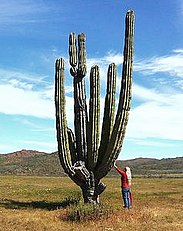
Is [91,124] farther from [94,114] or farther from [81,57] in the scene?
[81,57]

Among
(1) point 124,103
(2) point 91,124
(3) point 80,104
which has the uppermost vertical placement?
(3) point 80,104

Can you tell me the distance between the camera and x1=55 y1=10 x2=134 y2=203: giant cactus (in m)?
16.8

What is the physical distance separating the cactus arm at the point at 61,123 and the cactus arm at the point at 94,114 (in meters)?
0.97

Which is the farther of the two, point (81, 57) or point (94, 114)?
point (81, 57)

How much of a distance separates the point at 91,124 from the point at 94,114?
0.42m

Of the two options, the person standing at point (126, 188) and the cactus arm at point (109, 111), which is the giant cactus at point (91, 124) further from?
the person standing at point (126, 188)

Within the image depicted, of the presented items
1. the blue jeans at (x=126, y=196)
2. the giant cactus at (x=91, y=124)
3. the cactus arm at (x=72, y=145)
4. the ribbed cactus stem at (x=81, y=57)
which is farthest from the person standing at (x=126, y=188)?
the ribbed cactus stem at (x=81, y=57)

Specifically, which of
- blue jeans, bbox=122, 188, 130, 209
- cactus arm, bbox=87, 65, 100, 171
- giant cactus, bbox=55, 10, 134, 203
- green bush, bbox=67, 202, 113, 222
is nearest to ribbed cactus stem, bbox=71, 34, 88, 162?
giant cactus, bbox=55, 10, 134, 203

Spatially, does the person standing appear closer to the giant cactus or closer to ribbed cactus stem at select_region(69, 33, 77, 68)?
the giant cactus

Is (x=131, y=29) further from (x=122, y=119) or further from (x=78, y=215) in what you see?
Result: (x=78, y=215)

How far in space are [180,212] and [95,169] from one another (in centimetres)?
379

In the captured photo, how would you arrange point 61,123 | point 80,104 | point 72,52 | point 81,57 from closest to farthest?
point 61,123, point 80,104, point 81,57, point 72,52

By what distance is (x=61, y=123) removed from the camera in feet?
57.9

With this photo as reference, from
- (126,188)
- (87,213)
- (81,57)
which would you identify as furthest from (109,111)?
(87,213)
